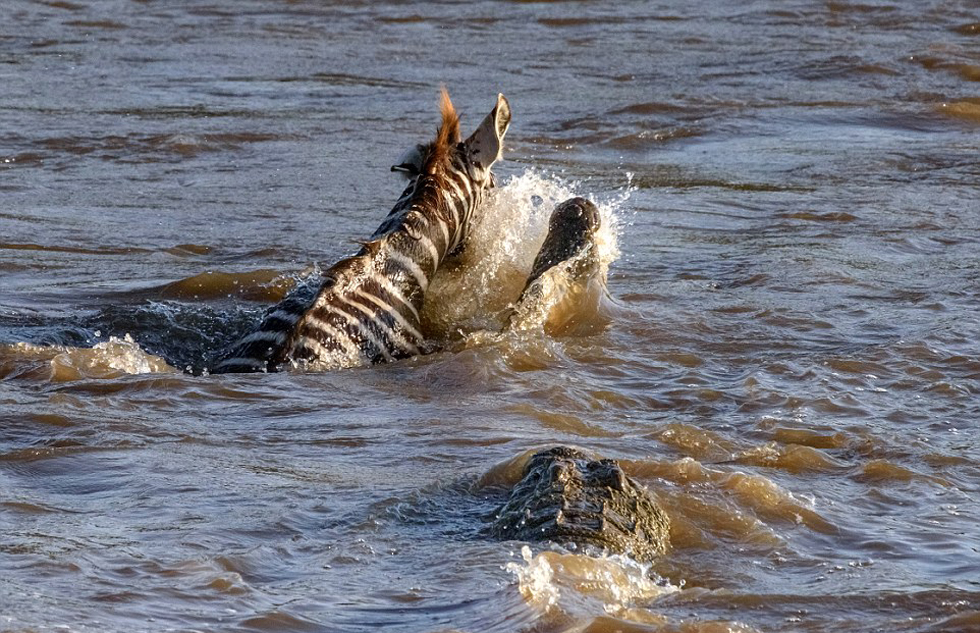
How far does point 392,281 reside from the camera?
244 inches

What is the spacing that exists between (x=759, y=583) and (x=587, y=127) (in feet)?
28.3

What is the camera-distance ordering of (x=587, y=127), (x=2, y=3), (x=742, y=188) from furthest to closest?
(x=2, y=3) → (x=587, y=127) → (x=742, y=188)

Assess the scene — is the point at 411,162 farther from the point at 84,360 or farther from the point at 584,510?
the point at 584,510

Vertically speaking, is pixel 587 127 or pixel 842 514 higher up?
pixel 587 127

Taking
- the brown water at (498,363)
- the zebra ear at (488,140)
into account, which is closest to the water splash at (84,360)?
the brown water at (498,363)

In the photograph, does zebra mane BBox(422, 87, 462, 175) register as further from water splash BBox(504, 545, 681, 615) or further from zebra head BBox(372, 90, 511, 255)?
water splash BBox(504, 545, 681, 615)

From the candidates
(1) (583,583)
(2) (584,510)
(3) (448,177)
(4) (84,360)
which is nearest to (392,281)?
(3) (448,177)

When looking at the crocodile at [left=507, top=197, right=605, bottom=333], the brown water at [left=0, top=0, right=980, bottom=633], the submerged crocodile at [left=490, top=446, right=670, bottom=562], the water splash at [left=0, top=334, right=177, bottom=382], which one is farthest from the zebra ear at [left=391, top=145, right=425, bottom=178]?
the submerged crocodile at [left=490, top=446, right=670, bottom=562]

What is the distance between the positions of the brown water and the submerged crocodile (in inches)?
2.9

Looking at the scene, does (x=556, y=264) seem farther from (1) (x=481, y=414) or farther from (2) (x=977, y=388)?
(2) (x=977, y=388)

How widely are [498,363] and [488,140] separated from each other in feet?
3.09

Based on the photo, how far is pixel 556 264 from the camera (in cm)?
691

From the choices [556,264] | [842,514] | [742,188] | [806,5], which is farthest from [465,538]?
[806,5]

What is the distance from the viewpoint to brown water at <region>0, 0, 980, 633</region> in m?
4.05
